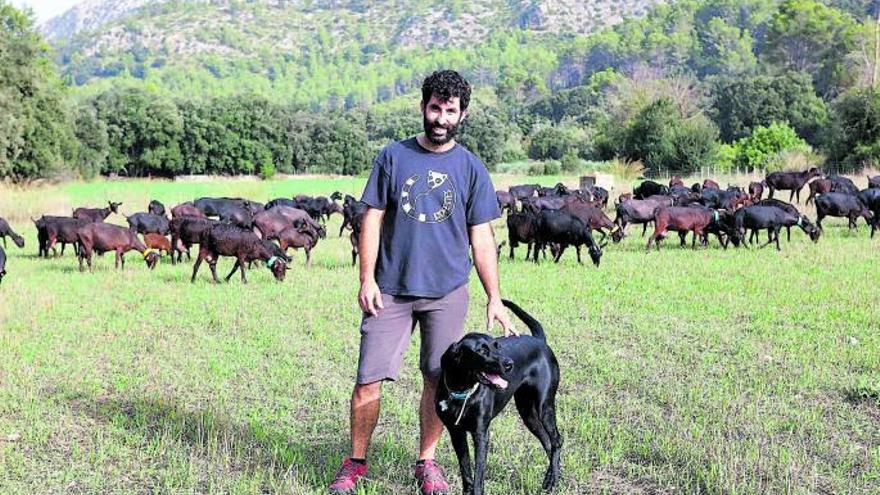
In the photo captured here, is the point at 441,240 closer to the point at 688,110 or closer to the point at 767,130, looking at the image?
the point at 767,130

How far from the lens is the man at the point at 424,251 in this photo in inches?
192

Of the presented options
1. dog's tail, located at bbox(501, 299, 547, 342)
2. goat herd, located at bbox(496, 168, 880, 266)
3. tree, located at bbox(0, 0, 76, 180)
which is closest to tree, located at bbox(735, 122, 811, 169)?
goat herd, located at bbox(496, 168, 880, 266)

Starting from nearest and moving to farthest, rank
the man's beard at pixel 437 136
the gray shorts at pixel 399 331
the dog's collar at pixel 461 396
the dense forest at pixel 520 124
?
the dog's collar at pixel 461 396, the man's beard at pixel 437 136, the gray shorts at pixel 399 331, the dense forest at pixel 520 124

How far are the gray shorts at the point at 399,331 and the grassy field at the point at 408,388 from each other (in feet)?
2.41

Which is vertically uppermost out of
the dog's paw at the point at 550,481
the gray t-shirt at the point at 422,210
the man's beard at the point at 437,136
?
the man's beard at the point at 437,136

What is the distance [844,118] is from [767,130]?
878 cm

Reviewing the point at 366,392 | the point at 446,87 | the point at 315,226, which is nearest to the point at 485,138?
the point at 315,226

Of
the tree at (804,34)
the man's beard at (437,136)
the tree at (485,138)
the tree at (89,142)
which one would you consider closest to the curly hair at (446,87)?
the man's beard at (437,136)

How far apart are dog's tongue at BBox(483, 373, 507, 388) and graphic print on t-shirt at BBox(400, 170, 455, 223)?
0.96 meters

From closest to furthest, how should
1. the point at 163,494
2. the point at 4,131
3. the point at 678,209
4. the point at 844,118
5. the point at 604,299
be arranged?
the point at 163,494, the point at 604,299, the point at 678,209, the point at 4,131, the point at 844,118

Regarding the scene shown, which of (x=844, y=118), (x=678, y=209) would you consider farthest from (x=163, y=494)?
(x=844, y=118)

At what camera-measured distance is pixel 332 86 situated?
18338 cm

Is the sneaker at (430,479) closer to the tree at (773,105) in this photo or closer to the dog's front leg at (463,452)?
the dog's front leg at (463,452)

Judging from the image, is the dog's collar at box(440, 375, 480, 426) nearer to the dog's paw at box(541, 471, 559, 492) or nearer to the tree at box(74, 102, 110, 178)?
the dog's paw at box(541, 471, 559, 492)
